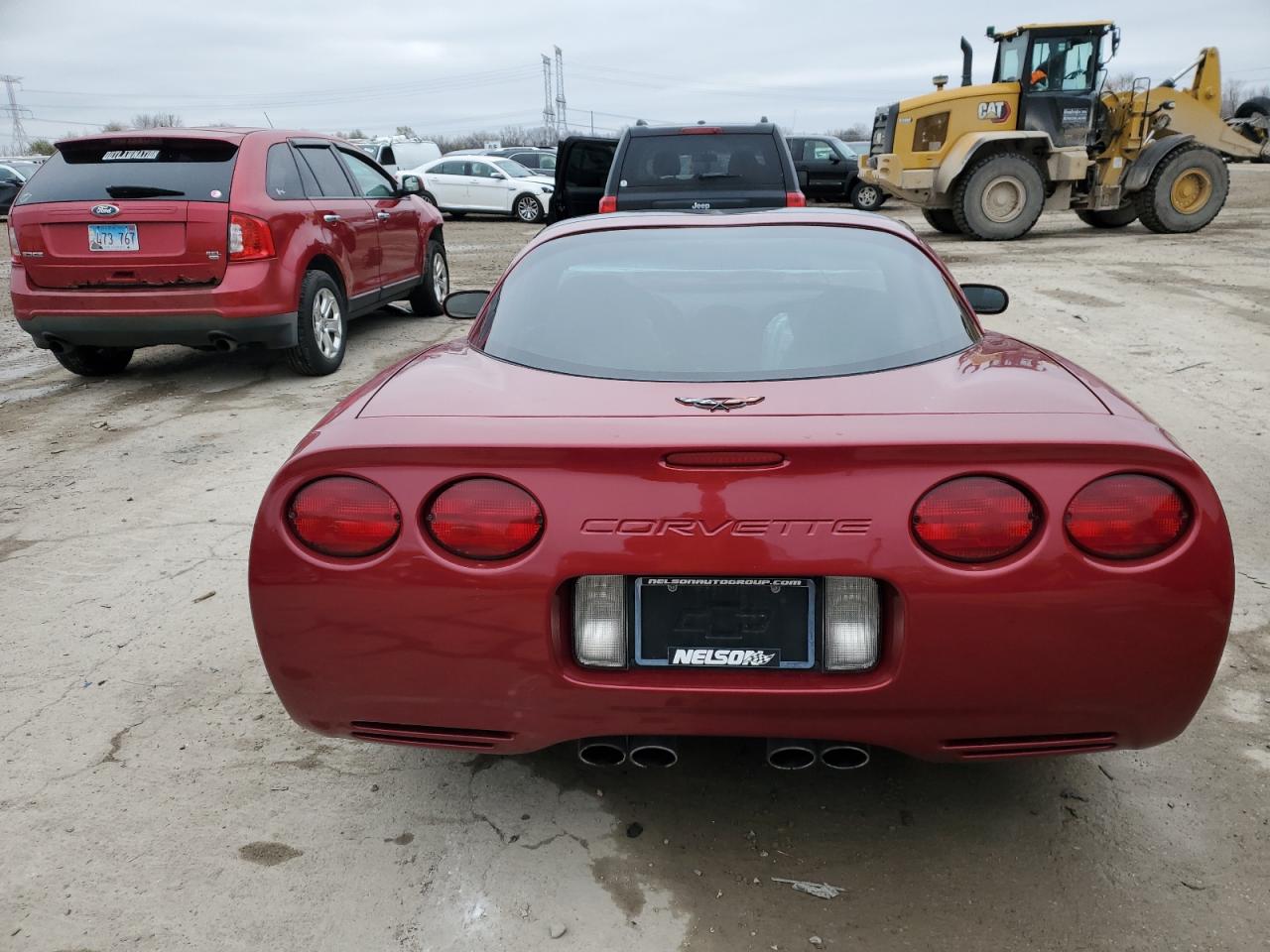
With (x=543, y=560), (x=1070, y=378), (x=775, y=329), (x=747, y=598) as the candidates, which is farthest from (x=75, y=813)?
(x=1070, y=378)

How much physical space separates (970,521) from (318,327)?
6002mm

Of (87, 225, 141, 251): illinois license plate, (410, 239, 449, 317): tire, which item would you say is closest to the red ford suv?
(87, 225, 141, 251): illinois license plate

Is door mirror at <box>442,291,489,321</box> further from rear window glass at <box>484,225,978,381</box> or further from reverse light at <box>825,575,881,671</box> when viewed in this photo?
reverse light at <box>825,575,881,671</box>

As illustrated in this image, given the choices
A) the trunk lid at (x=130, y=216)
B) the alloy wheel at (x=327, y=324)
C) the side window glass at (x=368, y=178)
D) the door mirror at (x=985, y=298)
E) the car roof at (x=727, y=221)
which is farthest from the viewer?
the side window glass at (x=368, y=178)

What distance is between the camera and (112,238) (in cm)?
623

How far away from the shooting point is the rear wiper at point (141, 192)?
20.4ft

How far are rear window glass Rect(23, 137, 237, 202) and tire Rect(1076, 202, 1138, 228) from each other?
1522 cm

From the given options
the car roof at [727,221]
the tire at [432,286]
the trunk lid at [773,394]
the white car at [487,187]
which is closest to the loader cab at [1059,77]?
the white car at [487,187]

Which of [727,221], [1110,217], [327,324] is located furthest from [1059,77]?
[727,221]

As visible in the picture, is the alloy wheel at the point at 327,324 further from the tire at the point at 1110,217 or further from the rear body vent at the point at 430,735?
the tire at the point at 1110,217

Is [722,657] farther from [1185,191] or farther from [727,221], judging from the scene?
[1185,191]

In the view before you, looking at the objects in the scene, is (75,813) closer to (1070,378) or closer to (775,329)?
(775,329)

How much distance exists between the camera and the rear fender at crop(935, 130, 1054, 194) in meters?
15.2

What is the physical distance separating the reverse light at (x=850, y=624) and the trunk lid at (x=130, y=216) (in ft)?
18.0
